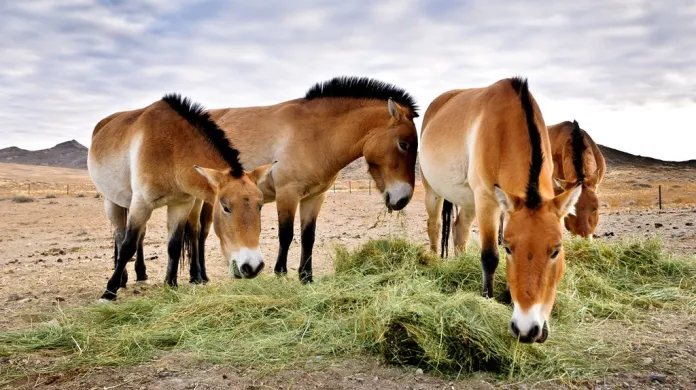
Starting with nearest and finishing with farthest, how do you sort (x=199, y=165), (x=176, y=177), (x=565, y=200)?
(x=565, y=200) → (x=199, y=165) → (x=176, y=177)

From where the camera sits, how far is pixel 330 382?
3482mm

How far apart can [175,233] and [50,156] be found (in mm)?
208419

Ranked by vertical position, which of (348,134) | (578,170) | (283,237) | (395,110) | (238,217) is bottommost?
(283,237)

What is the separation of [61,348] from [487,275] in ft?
13.0

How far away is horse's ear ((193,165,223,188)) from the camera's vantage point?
5504mm

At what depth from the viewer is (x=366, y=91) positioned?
735cm

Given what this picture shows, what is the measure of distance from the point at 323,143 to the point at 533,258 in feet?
13.3

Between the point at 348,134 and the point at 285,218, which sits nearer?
the point at 285,218

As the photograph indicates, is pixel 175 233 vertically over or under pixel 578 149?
under

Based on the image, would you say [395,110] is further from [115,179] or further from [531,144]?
[115,179]

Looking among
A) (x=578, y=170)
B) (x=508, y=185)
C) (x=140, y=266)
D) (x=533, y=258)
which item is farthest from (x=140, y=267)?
(x=578, y=170)

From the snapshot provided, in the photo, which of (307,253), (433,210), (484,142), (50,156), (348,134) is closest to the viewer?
(484,142)

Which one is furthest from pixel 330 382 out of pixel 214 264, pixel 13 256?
pixel 13 256

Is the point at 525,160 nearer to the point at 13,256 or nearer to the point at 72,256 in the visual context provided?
the point at 72,256
